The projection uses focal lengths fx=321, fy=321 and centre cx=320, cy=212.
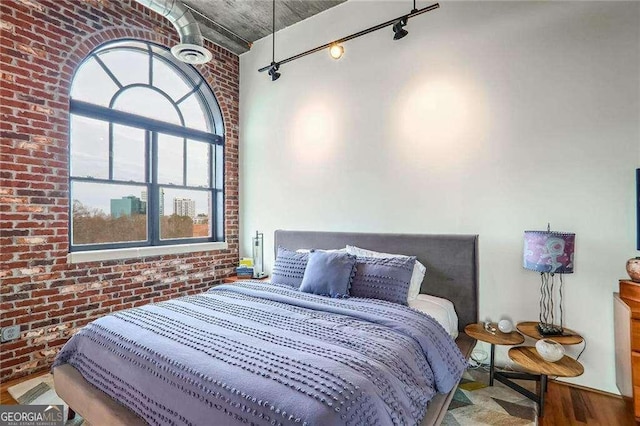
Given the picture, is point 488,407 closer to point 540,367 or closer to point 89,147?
point 540,367

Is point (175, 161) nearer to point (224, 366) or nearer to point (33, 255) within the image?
point (33, 255)

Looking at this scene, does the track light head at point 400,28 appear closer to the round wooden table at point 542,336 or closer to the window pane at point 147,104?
the round wooden table at point 542,336

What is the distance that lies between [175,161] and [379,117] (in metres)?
2.45

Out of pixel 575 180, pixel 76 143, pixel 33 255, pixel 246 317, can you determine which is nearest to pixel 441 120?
pixel 575 180

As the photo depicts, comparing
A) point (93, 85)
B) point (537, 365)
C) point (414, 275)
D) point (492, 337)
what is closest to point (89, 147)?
point (93, 85)

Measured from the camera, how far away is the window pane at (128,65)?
3.29 metres

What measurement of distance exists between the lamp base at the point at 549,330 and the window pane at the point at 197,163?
384 centimetres

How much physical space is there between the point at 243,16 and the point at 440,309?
3.73m

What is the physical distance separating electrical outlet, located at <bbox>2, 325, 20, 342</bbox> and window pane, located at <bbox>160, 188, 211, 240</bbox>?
4.73 ft

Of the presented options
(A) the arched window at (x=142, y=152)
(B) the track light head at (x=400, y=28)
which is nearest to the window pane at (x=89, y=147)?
(A) the arched window at (x=142, y=152)

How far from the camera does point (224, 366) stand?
4.60ft

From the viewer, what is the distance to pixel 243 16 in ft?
12.1

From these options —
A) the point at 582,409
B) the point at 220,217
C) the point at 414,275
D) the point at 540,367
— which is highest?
the point at 220,217

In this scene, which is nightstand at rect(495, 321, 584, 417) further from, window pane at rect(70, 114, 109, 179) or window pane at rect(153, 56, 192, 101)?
window pane at rect(153, 56, 192, 101)
